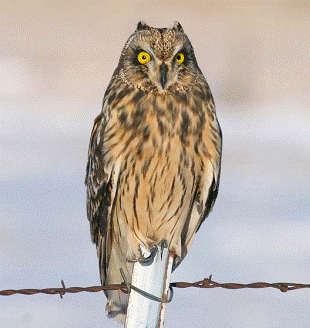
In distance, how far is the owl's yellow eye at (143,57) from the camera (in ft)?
25.5

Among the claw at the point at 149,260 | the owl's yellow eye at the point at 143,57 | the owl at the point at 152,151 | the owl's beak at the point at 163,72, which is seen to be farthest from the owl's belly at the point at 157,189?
the claw at the point at 149,260

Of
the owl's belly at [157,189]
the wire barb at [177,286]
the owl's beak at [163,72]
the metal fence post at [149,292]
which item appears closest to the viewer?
the metal fence post at [149,292]

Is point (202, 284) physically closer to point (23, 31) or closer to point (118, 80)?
point (118, 80)

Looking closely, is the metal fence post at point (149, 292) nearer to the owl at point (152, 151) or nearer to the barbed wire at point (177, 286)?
the barbed wire at point (177, 286)

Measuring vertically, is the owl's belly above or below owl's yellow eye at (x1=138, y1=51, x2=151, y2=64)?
below

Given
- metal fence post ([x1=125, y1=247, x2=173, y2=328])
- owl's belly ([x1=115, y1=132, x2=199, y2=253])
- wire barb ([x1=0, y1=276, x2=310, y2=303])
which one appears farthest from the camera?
owl's belly ([x1=115, y1=132, x2=199, y2=253])

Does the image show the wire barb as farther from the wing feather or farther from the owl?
the wing feather

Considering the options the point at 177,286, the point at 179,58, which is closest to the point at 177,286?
the point at 177,286

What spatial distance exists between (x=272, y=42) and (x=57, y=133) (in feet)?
15.1

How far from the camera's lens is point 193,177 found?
25.6 feet

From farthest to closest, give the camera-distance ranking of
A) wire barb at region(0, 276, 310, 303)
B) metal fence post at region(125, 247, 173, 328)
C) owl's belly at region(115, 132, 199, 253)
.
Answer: owl's belly at region(115, 132, 199, 253)
wire barb at region(0, 276, 310, 303)
metal fence post at region(125, 247, 173, 328)

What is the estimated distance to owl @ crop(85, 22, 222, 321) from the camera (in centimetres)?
777

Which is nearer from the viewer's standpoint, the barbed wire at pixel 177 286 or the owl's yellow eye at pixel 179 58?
the barbed wire at pixel 177 286

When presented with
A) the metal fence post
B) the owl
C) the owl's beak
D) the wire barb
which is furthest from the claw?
the owl's beak
